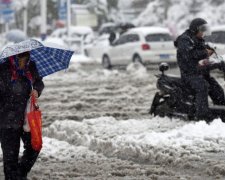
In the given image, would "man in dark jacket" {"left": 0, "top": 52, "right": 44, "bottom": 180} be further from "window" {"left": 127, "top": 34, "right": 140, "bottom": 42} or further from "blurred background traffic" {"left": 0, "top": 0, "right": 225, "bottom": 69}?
"window" {"left": 127, "top": 34, "right": 140, "bottom": 42}

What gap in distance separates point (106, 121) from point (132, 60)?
16.2 meters

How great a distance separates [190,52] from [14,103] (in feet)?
15.5

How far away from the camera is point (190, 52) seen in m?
11.2

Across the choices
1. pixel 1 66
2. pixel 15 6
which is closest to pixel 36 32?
pixel 15 6

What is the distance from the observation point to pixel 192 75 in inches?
447

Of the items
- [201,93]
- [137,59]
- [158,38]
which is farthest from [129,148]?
[137,59]

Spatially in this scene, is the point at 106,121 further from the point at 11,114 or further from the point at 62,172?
the point at 11,114

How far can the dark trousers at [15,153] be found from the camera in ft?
23.7

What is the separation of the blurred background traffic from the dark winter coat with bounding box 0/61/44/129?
5.88 meters

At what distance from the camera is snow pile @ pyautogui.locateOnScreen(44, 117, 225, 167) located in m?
9.04

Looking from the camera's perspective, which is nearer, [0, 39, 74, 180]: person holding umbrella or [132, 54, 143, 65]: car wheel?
[0, 39, 74, 180]: person holding umbrella

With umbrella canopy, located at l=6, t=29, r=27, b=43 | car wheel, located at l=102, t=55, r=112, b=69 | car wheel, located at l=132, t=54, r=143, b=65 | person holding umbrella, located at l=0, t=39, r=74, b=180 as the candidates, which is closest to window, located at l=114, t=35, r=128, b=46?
car wheel, located at l=132, t=54, r=143, b=65

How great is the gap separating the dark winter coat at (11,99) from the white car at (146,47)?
20.1 meters

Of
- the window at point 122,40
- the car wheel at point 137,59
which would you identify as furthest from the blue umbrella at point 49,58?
the window at point 122,40
